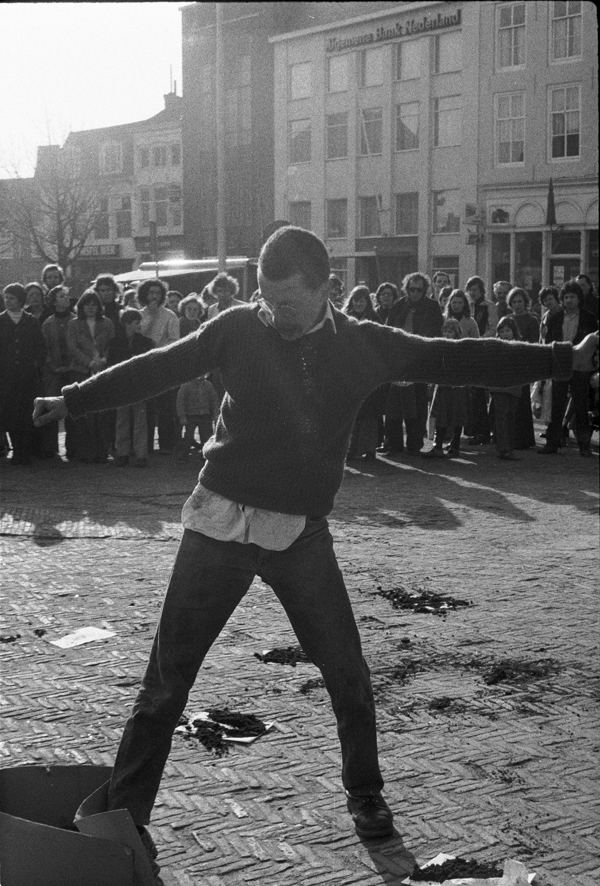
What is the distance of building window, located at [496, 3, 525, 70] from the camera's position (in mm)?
39344

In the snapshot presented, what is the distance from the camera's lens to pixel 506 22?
39.8m

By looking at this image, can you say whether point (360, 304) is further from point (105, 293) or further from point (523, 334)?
point (105, 293)

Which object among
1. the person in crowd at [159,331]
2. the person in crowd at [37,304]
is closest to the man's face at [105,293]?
the person in crowd at [159,331]

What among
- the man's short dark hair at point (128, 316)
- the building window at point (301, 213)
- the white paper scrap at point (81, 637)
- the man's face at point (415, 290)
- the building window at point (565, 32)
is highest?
the building window at point (565, 32)

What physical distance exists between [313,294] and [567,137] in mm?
37015

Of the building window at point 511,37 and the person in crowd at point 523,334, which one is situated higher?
the building window at point 511,37

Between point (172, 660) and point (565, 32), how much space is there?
124ft

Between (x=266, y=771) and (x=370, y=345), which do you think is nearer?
(x=370, y=345)

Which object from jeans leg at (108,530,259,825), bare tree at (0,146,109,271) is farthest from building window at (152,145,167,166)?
jeans leg at (108,530,259,825)

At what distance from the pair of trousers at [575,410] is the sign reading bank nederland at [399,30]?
3014cm

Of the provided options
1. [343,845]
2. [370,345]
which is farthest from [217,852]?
[370,345]

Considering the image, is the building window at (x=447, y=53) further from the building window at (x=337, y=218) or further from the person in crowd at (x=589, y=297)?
the person in crowd at (x=589, y=297)

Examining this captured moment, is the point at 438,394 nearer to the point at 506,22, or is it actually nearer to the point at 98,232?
the point at 506,22

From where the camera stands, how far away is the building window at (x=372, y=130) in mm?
46188
